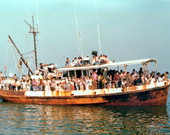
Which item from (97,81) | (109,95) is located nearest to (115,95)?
(109,95)

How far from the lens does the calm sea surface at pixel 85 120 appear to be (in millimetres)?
15539

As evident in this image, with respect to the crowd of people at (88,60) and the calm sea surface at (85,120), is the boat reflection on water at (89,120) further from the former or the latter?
the crowd of people at (88,60)

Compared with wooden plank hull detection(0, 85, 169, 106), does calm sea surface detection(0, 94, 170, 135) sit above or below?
below

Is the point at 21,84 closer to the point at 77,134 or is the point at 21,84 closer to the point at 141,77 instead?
the point at 141,77

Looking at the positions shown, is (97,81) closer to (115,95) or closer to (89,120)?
(115,95)

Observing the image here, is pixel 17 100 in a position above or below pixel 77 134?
above

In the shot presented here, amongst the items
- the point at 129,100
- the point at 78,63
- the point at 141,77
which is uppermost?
the point at 78,63

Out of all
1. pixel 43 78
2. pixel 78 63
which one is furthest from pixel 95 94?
pixel 43 78

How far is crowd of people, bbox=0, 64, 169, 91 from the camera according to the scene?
22.4m

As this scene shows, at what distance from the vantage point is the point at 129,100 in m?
22.3

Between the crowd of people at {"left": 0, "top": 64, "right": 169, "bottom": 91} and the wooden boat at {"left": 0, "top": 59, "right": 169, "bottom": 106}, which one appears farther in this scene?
the crowd of people at {"left": 0, "top": 64, "right": 169, "bottom": 91}

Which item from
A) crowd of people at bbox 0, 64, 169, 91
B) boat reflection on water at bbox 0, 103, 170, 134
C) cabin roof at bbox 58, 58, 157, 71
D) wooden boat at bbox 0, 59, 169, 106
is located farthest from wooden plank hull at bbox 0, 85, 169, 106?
cabin roof at bbox 58, 58, 157, 71

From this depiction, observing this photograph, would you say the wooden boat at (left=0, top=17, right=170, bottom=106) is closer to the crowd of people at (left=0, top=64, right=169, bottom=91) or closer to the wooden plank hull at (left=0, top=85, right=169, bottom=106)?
the wooden plank hull at (left=0, top=85, right=169, bottom=106)

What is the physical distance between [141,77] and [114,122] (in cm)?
651
